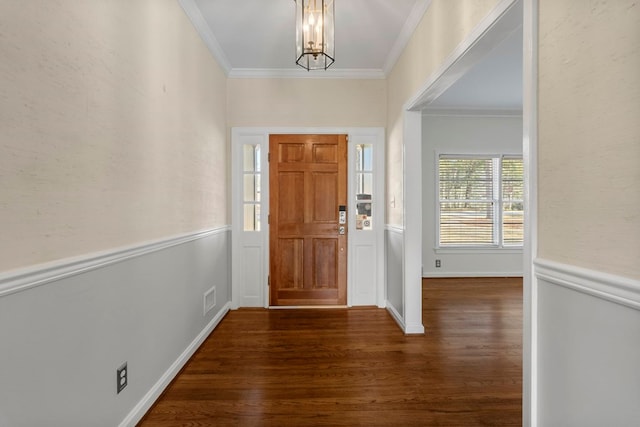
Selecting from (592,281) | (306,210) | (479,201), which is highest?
(479,201)

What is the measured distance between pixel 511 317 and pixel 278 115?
346 centimetres

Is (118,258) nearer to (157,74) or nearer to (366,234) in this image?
(157,74)

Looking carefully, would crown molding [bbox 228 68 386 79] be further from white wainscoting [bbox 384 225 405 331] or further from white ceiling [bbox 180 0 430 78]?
white wainscoting [bbox 384 225 405 331]

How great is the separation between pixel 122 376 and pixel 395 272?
2.60 meters

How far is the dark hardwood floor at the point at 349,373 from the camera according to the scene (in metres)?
1.88

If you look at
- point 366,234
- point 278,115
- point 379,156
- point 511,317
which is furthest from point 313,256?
point 511,317

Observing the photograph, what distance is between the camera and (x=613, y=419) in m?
1.01

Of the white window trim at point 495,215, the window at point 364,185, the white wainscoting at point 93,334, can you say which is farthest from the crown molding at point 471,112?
the white wainscoting at point 93,334

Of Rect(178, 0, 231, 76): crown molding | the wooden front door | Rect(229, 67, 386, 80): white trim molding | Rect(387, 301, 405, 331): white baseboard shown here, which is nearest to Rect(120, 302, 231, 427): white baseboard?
the wooden front door

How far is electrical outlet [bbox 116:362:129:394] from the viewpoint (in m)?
1.63

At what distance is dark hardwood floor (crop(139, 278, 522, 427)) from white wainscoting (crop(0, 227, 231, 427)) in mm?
289

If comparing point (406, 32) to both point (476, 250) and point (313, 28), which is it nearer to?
point (313, 28)

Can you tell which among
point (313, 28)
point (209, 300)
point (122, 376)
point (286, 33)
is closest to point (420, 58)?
point (313, 28)

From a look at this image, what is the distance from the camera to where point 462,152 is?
530 centimetres
